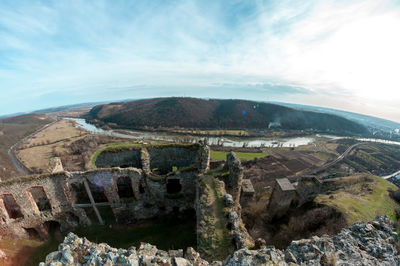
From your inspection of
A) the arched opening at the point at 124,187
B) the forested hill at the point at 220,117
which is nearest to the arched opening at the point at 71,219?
the arched opening at the point at 124,187

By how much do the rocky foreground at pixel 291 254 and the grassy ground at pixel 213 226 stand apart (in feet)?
7.45

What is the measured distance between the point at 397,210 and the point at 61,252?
30.3m

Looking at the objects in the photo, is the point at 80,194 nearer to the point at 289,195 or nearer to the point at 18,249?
the point at 18,249

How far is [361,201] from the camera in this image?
18422 mm

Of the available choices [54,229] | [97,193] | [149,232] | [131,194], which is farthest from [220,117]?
[54,229]

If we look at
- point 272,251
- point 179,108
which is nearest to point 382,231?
point 272,251

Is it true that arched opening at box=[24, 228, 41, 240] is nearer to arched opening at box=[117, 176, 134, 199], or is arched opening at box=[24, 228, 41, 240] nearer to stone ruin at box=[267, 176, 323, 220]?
arched opening at box=[117, 176, 134, 199]

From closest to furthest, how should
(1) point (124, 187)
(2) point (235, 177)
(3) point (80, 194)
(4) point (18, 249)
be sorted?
(2) point (235, 177)
(4) point (18, 249)
(3) point (80, 194)
(1) point (124, 187)

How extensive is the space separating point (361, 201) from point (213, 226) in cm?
2081

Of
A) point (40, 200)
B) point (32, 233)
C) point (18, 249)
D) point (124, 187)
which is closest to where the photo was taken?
point (18, 249)

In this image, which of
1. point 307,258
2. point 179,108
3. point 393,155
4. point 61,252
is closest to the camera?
point 61,252

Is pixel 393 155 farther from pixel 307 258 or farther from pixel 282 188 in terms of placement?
pixel 307 258

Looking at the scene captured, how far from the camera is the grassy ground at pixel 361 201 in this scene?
15.7 meters

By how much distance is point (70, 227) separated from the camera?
14.7 m
